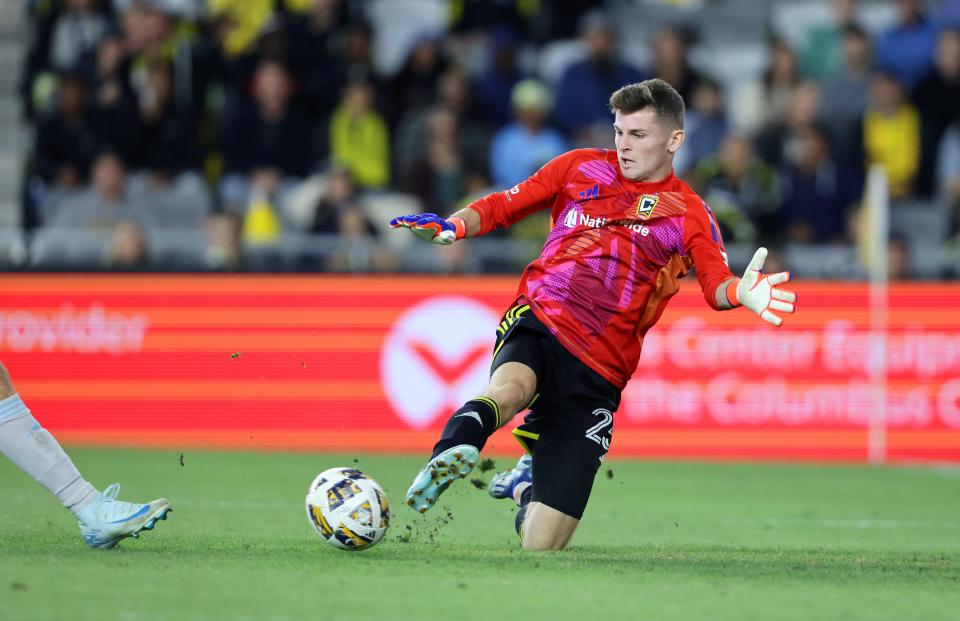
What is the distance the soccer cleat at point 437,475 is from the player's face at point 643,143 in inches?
73.5

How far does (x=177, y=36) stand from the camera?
58.2 ft

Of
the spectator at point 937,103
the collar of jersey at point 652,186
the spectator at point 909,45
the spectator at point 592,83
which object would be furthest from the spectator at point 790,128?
the collar of jersey at point 652,186

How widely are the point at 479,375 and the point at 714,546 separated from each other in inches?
237

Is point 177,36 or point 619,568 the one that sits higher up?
point 177,36

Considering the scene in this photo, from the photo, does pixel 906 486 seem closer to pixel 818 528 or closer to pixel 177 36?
pixel 818 528

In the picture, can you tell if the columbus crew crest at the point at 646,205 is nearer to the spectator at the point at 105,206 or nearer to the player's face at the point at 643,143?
the player's face at the point at 643,143

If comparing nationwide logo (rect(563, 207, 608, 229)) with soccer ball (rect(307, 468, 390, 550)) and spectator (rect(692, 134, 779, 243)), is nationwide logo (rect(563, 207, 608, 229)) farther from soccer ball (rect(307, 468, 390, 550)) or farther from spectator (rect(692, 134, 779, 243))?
spectator (rect(692, 134, 779, 243))

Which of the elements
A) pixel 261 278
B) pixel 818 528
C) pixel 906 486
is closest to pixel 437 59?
pixel 261 278

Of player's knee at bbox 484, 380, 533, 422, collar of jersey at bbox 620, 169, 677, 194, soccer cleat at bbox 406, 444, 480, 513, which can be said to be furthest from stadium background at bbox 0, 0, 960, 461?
soccer cleat at bbox 406, 444, 480, 513

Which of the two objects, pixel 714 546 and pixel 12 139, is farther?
pixel 12 139

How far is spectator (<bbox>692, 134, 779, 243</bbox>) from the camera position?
15594mm

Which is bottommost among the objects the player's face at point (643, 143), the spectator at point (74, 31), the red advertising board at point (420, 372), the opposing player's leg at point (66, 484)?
the red advertising board at point (420, 372)

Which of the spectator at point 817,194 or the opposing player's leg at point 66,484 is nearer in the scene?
the opposing player's leg at point 66,484

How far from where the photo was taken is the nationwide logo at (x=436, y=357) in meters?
14.2
